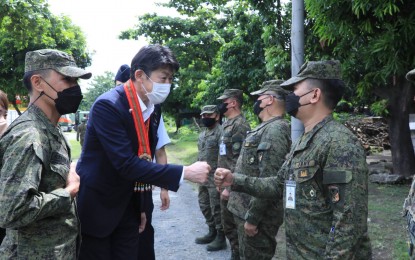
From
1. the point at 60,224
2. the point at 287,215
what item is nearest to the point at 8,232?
the point at 60,224

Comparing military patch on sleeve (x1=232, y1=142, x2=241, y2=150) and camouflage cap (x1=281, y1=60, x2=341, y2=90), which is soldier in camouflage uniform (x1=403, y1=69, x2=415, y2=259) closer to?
camouflage cap (x1=281, y1=60, x2=341, y2=90)

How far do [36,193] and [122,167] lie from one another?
0.62 metres

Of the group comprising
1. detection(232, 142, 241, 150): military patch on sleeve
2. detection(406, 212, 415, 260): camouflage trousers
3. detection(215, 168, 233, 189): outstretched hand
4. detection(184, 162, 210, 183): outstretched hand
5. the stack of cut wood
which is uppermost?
detection(184, 162, 210, 183): outstretched hand

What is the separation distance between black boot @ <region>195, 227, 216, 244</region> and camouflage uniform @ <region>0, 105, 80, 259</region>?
12.3 feet

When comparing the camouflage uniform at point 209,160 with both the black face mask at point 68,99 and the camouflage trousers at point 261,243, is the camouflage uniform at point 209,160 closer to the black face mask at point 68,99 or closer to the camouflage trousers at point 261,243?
the camouflage trousers at point 261,243

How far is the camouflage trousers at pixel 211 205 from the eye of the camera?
19.0 feet

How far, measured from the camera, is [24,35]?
9773 millimetres

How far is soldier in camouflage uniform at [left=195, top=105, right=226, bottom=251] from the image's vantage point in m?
5.80

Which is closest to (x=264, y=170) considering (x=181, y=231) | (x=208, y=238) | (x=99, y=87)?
(x=208, y=238)

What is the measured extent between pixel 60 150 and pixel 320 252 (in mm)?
1670

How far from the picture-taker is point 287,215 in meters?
2.51

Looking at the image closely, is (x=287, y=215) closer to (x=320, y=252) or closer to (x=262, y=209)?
(x=320, y=252)

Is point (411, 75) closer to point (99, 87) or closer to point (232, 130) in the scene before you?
point (232, 130)

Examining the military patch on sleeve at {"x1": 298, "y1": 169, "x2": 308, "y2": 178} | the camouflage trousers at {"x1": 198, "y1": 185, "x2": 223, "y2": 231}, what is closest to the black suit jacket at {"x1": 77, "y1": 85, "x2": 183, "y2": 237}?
the military patch on sleeve at {"x1": 298, "y1": 169, "x2": 308, "y2": 178}
